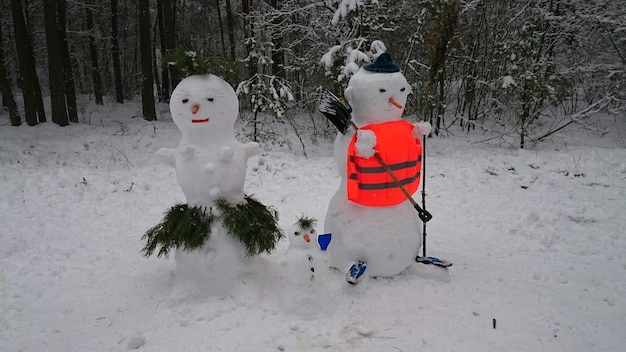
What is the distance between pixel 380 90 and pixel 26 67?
38.1ft

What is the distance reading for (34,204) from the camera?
615 centimetres

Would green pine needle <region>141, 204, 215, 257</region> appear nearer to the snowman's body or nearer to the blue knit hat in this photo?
the snowman's body

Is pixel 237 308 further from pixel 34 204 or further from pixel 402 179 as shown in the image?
pixel 34 204

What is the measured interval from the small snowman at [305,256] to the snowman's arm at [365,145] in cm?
78

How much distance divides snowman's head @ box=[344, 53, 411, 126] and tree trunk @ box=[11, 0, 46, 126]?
1095cm

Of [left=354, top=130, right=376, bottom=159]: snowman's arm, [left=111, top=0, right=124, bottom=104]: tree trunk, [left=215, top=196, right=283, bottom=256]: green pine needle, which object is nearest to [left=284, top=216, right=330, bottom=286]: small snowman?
[left=215, top=196, right=283, bottom=256]: green pine needle

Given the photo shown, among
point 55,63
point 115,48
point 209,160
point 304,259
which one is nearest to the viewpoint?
point 304,259

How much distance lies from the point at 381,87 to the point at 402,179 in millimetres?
895

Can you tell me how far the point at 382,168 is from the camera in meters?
3.75

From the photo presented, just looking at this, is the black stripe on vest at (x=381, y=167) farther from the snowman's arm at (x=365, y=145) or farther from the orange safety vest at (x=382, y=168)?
the snowman's arm at (x=365, y=145)

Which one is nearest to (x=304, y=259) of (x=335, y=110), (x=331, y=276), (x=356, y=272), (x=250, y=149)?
(x=356, y=272)

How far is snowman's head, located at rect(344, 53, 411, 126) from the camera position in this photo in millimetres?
3762

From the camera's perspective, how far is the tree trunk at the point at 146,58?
11.9 m

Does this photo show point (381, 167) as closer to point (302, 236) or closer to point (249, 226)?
point (302, 236)
